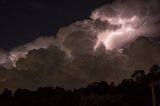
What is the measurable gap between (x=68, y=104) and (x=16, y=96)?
2476 cm

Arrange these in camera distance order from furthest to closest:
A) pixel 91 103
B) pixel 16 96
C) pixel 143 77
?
pixel 16 96 < pixel 143 77 < pixel 91 103

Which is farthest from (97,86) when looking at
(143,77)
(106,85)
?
(143,77)

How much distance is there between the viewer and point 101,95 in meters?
75.3

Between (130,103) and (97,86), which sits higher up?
(97,86)

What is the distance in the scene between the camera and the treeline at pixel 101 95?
69.2 m

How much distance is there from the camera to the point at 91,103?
67.8 meters

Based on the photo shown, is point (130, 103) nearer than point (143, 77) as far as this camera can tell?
Yes

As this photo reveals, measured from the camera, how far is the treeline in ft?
227

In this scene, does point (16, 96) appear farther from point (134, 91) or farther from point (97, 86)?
point (134, 91)

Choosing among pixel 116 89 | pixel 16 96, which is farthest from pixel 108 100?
pixel 16 96

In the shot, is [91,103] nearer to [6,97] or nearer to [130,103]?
[130,103]

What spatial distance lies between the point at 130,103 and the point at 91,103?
14.9 m

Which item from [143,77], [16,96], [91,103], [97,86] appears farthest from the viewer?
[16,96]

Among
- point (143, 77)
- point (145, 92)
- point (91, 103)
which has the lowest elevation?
point (91, 103)
